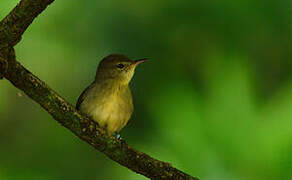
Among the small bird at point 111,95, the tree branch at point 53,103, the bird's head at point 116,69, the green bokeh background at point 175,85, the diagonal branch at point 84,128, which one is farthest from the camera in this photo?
the bird's head at point 116,69

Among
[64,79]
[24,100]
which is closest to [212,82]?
[64,79]

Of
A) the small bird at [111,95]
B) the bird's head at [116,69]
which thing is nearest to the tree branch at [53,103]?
the small bird at [111,95]

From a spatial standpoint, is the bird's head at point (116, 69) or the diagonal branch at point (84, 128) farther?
the bird's head at point (116, 69)

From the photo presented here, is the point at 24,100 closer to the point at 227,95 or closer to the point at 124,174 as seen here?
the point at 124,174

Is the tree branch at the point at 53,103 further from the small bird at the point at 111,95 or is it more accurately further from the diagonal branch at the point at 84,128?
the small bird at the point at 111,95

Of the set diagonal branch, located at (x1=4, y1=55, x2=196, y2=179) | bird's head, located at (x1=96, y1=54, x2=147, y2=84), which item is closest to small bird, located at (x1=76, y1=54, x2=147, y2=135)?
bird's head, located at (x1=96, y1=54, x2=147, y2=84)

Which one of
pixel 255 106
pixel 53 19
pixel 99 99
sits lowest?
pixel 255 106

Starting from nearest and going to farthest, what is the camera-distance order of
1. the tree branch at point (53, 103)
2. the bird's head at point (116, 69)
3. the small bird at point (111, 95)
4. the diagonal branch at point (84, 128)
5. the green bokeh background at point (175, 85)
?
the tree branch at point (53, 103), the diagonal branch at point (84, 128), the green bokeh background at point (175, 85), the small bird at point (111, 95), the bird's head at point (116, 69)
